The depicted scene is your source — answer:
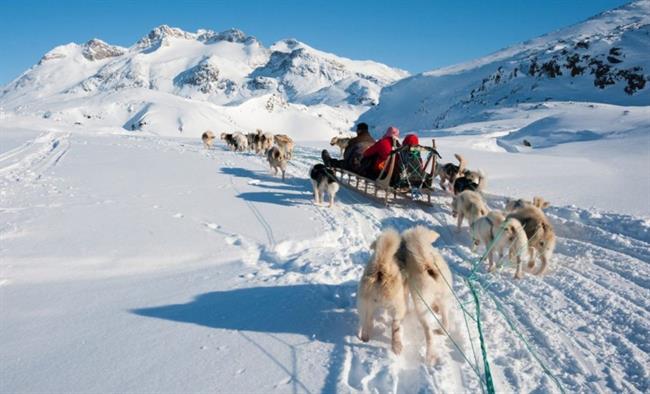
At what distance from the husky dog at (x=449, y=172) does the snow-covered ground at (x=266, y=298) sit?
1079 millimetres

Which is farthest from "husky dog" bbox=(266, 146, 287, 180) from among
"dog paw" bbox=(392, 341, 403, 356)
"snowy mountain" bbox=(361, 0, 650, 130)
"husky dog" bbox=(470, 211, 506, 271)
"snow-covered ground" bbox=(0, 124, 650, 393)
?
"snowy mountain" bbox=(361, 0, 650, 130)

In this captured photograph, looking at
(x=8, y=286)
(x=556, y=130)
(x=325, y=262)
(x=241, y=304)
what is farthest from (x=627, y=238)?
(x=556, y=130)

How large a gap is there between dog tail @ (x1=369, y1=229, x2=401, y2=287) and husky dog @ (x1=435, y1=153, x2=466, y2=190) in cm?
623

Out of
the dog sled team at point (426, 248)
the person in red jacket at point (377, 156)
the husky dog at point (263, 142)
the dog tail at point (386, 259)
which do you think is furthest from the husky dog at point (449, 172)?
the husky dog at point (263, 142)

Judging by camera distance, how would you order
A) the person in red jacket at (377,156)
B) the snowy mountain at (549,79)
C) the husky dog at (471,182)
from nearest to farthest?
1. the husky dog at (471,182)
2. the person in red jacket at (377,156)
3. the snowy mountain at (549,79)

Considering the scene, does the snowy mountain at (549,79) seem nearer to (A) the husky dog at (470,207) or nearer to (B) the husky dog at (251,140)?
(B) the husky dog at (251,140)

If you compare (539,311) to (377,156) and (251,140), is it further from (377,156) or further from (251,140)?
(251,140)

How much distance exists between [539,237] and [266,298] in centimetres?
309

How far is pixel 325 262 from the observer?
5.13 metres

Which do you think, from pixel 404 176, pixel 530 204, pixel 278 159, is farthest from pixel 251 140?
pixel 530 204

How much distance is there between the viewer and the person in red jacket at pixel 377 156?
8.91 m

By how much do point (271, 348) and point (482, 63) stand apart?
10170cm

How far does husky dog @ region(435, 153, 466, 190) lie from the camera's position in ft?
30.6

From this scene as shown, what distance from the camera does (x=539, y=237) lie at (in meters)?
5.04
